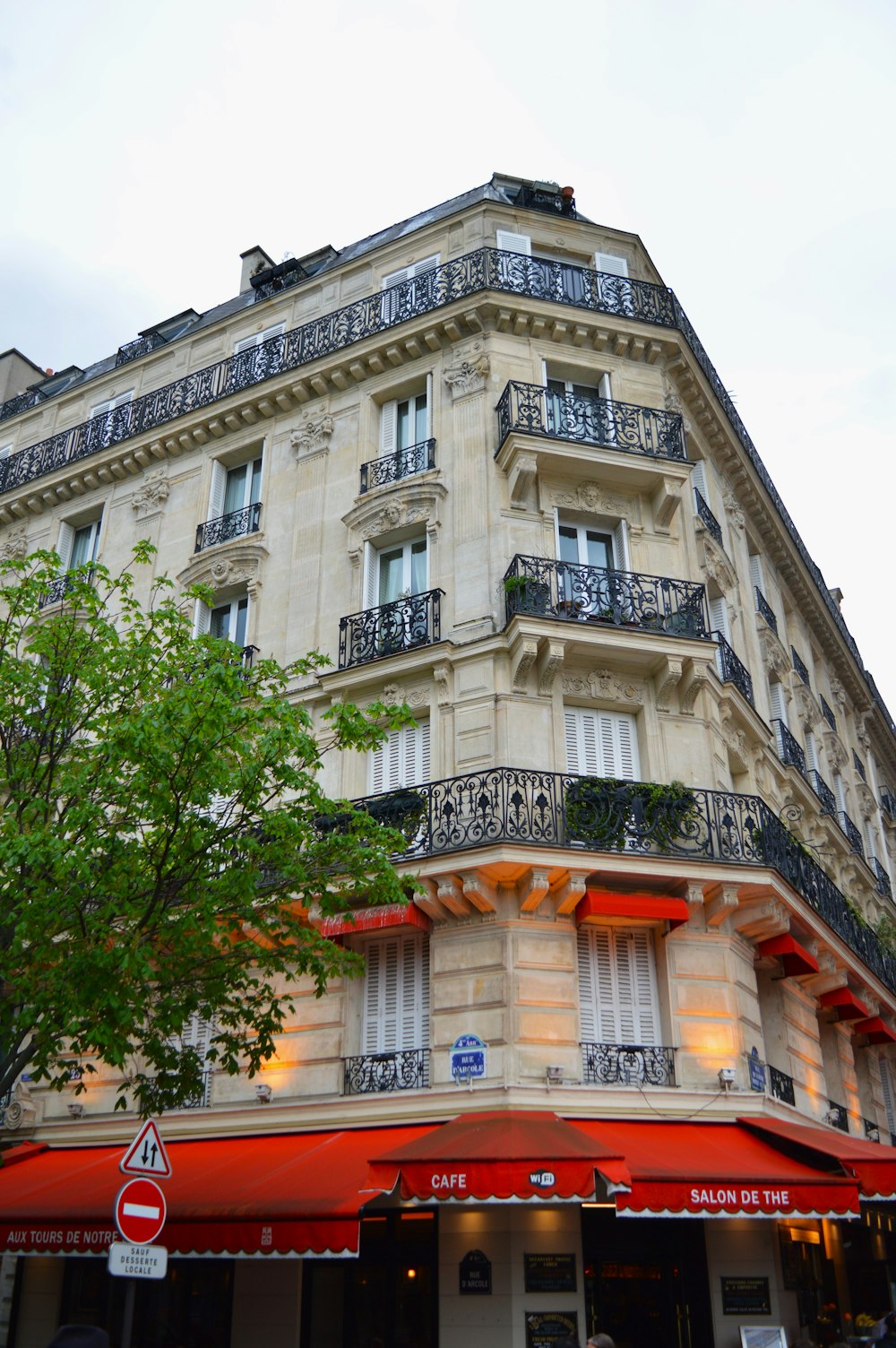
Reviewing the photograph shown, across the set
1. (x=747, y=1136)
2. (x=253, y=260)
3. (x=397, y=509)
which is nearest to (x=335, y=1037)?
(x=747, y=1136)

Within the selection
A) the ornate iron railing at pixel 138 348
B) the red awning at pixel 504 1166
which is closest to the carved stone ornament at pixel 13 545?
the ornate iron railing at pixel 138 348

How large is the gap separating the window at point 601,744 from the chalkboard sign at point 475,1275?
5.65 metres

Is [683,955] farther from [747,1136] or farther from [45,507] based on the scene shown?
[45,507]

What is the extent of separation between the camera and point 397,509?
655 inches

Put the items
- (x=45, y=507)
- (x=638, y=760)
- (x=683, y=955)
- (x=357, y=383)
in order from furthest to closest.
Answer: (x=45, y=507), (x=357, y=383), (x=638, y=760), (x=683, y=955)

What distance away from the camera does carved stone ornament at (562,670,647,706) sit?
48.8 ft

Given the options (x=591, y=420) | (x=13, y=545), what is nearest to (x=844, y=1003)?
(x=591, y=420)

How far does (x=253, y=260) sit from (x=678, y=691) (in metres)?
14.7

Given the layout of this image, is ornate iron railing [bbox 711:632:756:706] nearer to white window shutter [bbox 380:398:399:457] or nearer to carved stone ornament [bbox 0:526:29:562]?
white window shutter [bbox 380:398:399:457]

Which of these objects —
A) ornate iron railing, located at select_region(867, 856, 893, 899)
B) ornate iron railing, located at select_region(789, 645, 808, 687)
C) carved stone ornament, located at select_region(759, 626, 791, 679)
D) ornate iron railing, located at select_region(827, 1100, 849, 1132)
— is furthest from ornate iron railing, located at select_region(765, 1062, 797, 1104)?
ornate iron railing, located at select_region(867, 856, 893, 899)

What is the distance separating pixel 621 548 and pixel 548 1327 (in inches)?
387

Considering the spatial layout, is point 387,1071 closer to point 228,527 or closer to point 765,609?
point 228,527

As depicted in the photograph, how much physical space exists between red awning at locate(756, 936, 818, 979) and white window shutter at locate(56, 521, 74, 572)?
14083mm

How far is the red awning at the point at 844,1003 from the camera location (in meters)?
16.5
